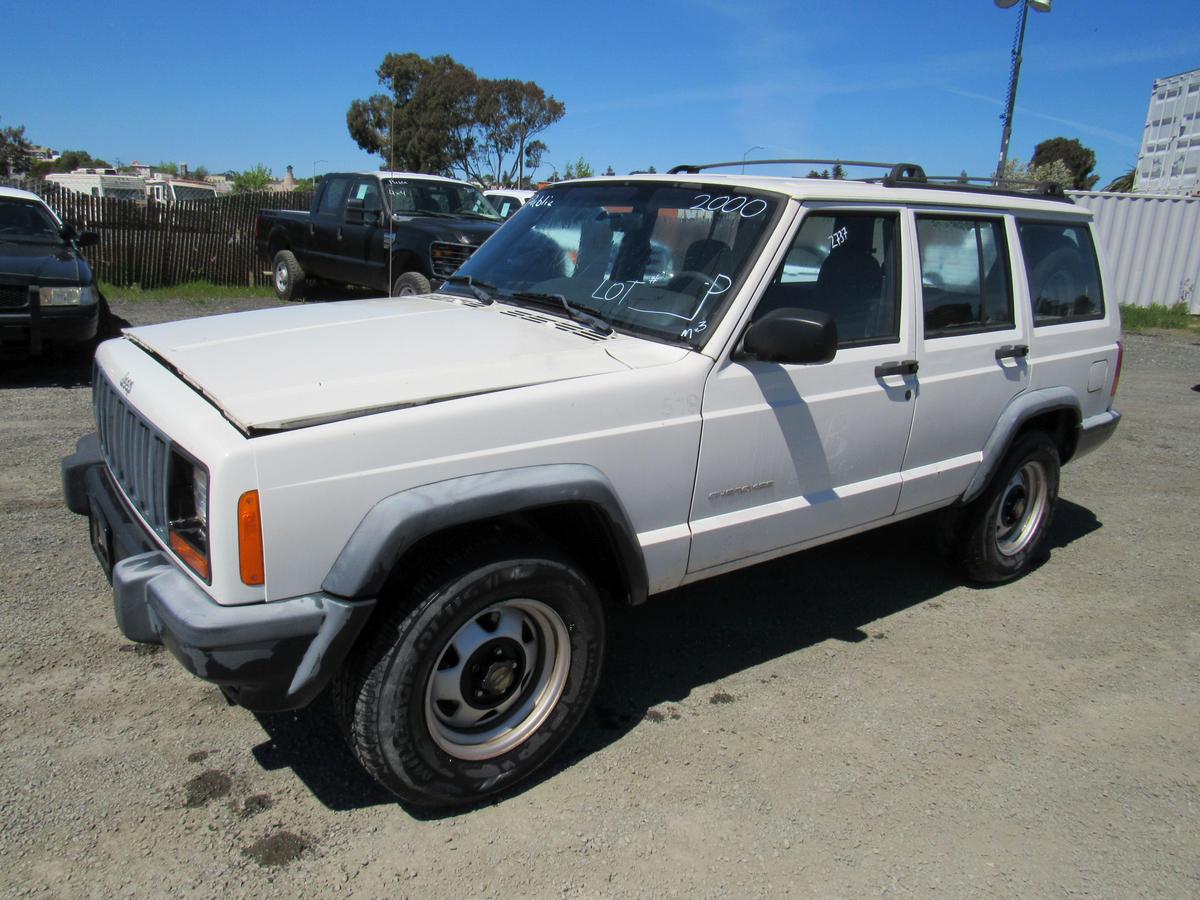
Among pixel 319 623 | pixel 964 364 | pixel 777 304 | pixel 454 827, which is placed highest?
pixel 777 304

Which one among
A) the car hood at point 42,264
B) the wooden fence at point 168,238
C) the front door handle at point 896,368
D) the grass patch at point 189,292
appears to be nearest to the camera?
the front door handle at point 896,368

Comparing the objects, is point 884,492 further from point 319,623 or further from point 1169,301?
point 1169,301

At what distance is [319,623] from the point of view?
2.39 metres

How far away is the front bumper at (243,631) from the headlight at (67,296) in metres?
6.37

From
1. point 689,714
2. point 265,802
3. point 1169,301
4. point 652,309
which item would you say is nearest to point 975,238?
point 652,309

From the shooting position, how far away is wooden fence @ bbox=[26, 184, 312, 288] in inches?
557

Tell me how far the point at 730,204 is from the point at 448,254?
21.9ft

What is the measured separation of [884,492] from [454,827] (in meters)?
2.18

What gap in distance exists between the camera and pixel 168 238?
583 inches

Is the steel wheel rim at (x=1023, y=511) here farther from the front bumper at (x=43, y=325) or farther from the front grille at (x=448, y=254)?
the front bumper at (x=43, y=325)

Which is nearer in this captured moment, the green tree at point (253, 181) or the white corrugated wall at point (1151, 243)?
the white corrugated wall at point (1151, 243)

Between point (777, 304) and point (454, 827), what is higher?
point (777, 304)

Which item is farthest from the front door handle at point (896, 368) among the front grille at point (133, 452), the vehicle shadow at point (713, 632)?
the front grille at point (133, 452)

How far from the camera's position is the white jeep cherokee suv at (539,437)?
2.40 meters
